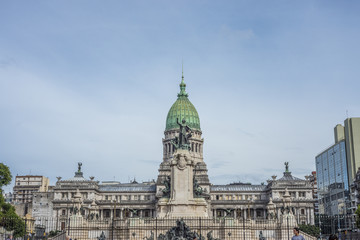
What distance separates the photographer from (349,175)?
426 ft

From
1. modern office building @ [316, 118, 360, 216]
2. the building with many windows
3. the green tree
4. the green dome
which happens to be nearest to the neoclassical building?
the green dome

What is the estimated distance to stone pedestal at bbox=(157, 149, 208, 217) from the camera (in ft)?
171

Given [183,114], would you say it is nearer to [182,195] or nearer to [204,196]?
[204,196]

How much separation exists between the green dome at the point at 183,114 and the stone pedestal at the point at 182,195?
76537mm

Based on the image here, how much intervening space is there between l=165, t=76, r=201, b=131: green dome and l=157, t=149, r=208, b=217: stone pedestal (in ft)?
251

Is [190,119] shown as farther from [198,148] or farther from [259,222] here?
[259,222]

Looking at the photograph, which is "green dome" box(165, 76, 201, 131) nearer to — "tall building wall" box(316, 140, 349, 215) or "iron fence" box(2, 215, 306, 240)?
"tall building wall" box(316, 140, 349, 215)

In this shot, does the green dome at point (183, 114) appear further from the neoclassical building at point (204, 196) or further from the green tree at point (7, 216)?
the green tree at point (7, 216)

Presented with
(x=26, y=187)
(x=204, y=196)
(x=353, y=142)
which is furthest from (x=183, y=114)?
(x=26, y=187)

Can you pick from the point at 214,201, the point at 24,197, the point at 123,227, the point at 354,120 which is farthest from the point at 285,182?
the point at 24,197

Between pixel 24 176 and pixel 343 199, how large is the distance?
106 metres

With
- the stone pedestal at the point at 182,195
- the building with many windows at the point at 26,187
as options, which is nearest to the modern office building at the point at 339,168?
the stone pedestal at the point at 182,195

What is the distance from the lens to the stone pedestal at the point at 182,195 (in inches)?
2047

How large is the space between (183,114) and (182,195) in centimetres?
7955
